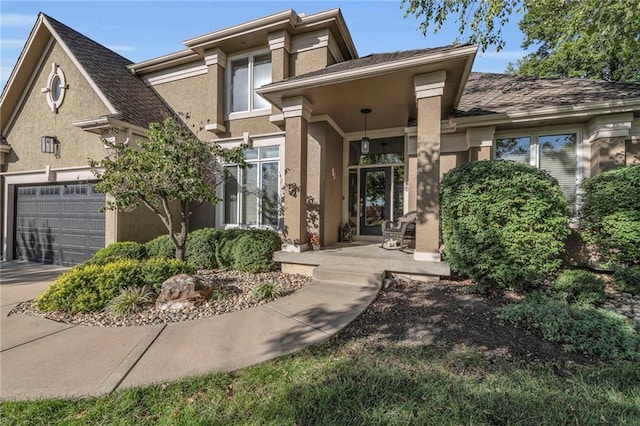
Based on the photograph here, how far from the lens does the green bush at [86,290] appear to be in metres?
4.74

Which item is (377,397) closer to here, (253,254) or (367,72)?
(253,254)

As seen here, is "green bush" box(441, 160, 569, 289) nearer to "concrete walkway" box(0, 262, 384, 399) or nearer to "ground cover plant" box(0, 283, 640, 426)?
"ground cover plant" box(0, 283, 640, 426)

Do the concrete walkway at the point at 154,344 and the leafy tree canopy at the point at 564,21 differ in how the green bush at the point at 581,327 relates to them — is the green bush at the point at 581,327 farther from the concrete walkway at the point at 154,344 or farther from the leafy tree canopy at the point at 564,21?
the leafy tree canopy at the point at 564,21

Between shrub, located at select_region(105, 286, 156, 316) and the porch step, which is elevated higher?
the porch step

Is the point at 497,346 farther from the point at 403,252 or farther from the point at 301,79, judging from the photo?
the point at 301,79

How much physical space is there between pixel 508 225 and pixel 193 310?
549 centimetres

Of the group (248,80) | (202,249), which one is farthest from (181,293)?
(248,80)

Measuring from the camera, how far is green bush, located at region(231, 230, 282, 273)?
6.66 m

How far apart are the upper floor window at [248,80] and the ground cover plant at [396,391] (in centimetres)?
796

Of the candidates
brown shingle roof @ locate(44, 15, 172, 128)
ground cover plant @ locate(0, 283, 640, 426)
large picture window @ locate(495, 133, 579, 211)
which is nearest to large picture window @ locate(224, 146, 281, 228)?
brown shingle roof @ locate(44, 15, 172, 128)

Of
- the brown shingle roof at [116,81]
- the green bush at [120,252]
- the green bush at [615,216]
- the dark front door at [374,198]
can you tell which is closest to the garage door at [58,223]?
the green bush at [120,252]

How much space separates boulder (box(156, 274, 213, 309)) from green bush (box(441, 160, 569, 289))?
4.60m

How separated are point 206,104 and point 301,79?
4849mm

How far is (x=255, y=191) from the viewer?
907 centimetres
